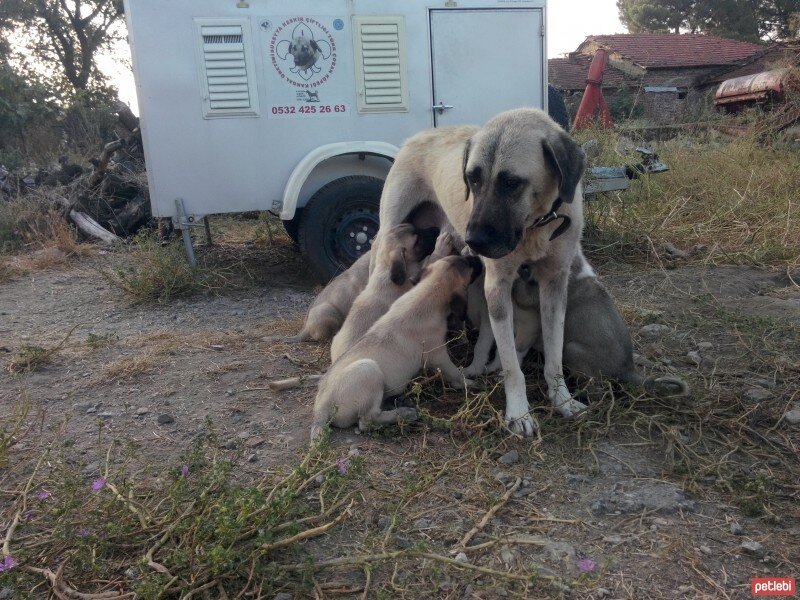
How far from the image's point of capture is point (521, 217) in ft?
11.2

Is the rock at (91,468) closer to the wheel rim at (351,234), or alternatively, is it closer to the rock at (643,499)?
the rock at (643,499)

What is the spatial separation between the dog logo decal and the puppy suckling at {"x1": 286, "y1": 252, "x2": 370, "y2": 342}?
2.44 m

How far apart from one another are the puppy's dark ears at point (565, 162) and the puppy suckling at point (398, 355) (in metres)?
0.92

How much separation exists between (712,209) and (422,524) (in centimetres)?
698

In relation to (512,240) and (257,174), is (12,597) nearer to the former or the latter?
(512,240)

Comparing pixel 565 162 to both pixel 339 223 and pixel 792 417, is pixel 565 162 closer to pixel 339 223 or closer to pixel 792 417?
pixel 792 417

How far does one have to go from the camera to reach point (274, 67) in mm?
6629

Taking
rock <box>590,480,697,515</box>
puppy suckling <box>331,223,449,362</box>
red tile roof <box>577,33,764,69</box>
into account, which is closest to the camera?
rock <box>590,480,697,515</box>

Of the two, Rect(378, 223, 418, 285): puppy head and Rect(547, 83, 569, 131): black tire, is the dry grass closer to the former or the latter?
Rect(547, 83, 569, 131): black tire

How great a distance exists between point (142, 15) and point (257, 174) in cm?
182

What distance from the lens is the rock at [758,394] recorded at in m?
3.80

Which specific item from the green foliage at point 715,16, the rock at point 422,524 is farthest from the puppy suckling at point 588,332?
the green foliage at point 715,16

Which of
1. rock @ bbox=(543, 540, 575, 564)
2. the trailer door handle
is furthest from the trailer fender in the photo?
rock @ bbox=(543, 540, 575, 564)

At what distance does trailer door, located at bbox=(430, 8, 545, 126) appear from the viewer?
6.93 m
